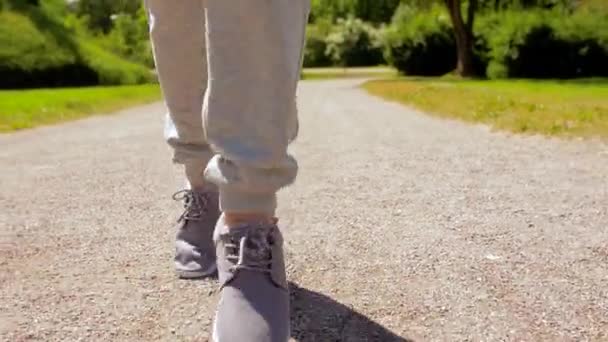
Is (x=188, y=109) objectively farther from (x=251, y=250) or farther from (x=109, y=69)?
(x=109, y=69)

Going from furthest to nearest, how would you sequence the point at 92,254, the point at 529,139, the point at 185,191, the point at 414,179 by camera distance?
the point at 529,139 < the point at 414,179 < the point at 92,254 < the point at 185,191

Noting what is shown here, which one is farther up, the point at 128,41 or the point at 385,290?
the point at 385,290

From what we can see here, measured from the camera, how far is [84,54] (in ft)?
77.2

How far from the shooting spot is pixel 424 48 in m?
33.8

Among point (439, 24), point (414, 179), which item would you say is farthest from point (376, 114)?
point (439, 24)

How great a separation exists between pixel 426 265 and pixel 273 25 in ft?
2.94

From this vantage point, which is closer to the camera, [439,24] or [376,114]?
[376,114]

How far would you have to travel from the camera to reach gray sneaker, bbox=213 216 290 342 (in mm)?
1368

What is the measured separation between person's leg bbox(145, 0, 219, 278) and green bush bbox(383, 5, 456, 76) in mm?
32266

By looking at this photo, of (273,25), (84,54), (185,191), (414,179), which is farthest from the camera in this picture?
(84,54)

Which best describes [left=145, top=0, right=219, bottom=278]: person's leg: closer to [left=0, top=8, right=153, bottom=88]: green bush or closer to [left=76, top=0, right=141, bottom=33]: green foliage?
[left=0, top=8, right=153, bottom=88]: green bush

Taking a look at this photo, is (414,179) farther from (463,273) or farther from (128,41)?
(128,41)

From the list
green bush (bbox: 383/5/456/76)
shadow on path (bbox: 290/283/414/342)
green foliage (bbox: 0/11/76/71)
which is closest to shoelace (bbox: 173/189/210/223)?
shadow on path (bbox: 290/283/414/342)

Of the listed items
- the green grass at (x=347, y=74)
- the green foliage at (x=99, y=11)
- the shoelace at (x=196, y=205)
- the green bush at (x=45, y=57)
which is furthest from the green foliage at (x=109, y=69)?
the green foliage at (x=99, y=11)
